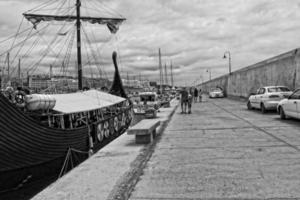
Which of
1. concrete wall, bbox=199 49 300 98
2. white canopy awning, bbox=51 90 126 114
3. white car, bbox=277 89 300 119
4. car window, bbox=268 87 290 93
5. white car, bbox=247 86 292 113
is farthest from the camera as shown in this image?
concrete wall, bbox=199 49 300 98

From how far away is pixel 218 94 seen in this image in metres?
46.0

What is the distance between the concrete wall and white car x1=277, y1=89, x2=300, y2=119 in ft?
18.3

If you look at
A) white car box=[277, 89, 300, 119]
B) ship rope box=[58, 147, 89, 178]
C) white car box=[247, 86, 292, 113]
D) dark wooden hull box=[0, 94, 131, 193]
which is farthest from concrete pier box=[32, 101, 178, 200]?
white car box=[247, 86, 292, 113]

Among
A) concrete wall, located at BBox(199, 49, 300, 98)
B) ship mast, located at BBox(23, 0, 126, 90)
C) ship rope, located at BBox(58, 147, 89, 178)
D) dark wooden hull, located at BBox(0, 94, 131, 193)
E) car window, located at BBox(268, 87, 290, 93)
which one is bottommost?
ship rope, located at BBox(58, 147, 89, 178)

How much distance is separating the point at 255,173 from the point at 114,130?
12.2 meters

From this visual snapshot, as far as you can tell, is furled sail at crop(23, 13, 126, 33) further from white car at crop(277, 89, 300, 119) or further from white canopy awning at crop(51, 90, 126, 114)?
white car at crop(277, 89, 300, 119)

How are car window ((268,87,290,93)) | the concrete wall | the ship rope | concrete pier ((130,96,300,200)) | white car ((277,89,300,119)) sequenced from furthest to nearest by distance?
the concrete wall, car window ((268,87,290,93)), white car ((277,89,300,119)), the ship rope, concrete pier ((130,96,300,200))

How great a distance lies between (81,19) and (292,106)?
1519 centimetres

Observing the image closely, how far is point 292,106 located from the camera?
12992mm

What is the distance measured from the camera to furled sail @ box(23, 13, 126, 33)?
19672 millimetres

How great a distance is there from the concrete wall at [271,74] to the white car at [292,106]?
558cm

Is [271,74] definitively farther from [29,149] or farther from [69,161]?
[29,149]

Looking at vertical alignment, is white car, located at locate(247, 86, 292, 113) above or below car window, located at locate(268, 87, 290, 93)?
below

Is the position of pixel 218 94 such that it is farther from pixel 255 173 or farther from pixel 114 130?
pixel 255 173
